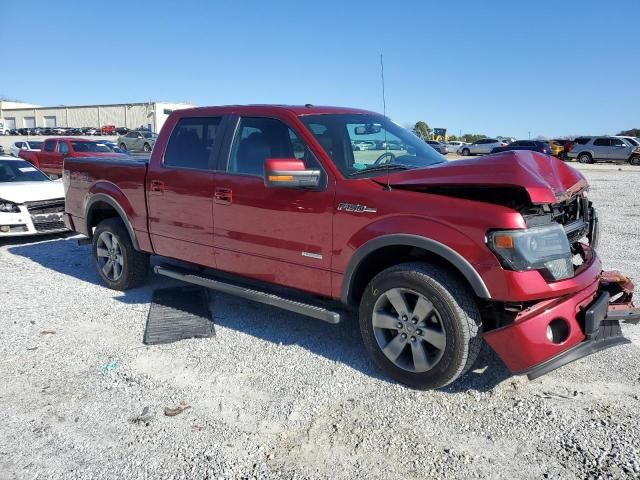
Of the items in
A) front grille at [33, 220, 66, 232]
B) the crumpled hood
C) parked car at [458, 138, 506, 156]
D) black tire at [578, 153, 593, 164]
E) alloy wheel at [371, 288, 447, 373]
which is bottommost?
alloy wheel at [371, 288, 447, 373]

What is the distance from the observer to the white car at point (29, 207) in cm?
815

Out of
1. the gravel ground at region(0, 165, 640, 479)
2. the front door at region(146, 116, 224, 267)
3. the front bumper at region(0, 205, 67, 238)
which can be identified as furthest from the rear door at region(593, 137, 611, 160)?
the front door at region(146, 116, 224, 267)

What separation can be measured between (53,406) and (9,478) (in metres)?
0.75

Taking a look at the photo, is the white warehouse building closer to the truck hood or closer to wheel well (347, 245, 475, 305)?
the truck hood

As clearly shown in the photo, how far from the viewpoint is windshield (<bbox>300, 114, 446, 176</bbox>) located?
412cm

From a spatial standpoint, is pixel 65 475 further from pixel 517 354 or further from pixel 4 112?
pixel 4 112

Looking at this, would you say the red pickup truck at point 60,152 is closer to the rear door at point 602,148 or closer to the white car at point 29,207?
the white car at point 29,207

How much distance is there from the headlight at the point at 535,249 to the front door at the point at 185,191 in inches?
98.8

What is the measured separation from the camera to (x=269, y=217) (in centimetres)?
419

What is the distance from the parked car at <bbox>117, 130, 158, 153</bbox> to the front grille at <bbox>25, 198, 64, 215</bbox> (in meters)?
32.5

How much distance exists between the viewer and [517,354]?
10.5ft

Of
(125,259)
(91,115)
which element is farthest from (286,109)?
(91,115)

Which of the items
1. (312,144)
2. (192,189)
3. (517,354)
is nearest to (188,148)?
(192,189)

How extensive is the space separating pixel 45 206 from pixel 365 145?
627cm
